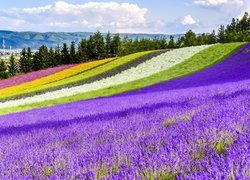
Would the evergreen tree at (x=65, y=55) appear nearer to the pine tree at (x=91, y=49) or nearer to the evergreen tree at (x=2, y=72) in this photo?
the pine tree at (x=91, y=49)

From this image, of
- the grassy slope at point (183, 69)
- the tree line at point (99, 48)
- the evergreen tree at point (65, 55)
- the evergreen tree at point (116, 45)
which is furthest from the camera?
the evergreen tree at point (116, 45)

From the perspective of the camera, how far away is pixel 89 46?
3984 inches

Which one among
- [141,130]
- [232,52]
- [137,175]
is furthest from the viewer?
[232,52]

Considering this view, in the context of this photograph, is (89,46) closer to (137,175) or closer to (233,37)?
(233,37)

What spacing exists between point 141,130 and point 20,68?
361 feet

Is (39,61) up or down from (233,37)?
down

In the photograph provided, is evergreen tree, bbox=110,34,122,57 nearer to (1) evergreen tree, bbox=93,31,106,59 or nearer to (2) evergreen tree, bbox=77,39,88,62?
(1) evergreen tree, bbox=93,31,106,59

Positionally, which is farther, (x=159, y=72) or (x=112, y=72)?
(x=112, y=72)

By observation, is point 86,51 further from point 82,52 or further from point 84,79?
point 84,79

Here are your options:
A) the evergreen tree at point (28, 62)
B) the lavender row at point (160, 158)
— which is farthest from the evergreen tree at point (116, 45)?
the lavender row at point (160, 158)

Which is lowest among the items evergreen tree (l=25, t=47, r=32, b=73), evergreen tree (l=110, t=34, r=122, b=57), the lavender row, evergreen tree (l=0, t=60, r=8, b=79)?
evergreen tree (l=0, t=60, r=8, b=79)

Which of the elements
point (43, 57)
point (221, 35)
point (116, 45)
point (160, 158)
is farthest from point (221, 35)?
point (160, 158)

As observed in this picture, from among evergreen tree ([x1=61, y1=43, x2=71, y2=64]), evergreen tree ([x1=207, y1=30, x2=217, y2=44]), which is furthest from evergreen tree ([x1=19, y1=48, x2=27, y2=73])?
evergreen tree ([x1=207, y1=30, x2=217, y2=44])

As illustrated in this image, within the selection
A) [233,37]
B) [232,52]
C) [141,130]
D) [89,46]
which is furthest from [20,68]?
[141,130]
